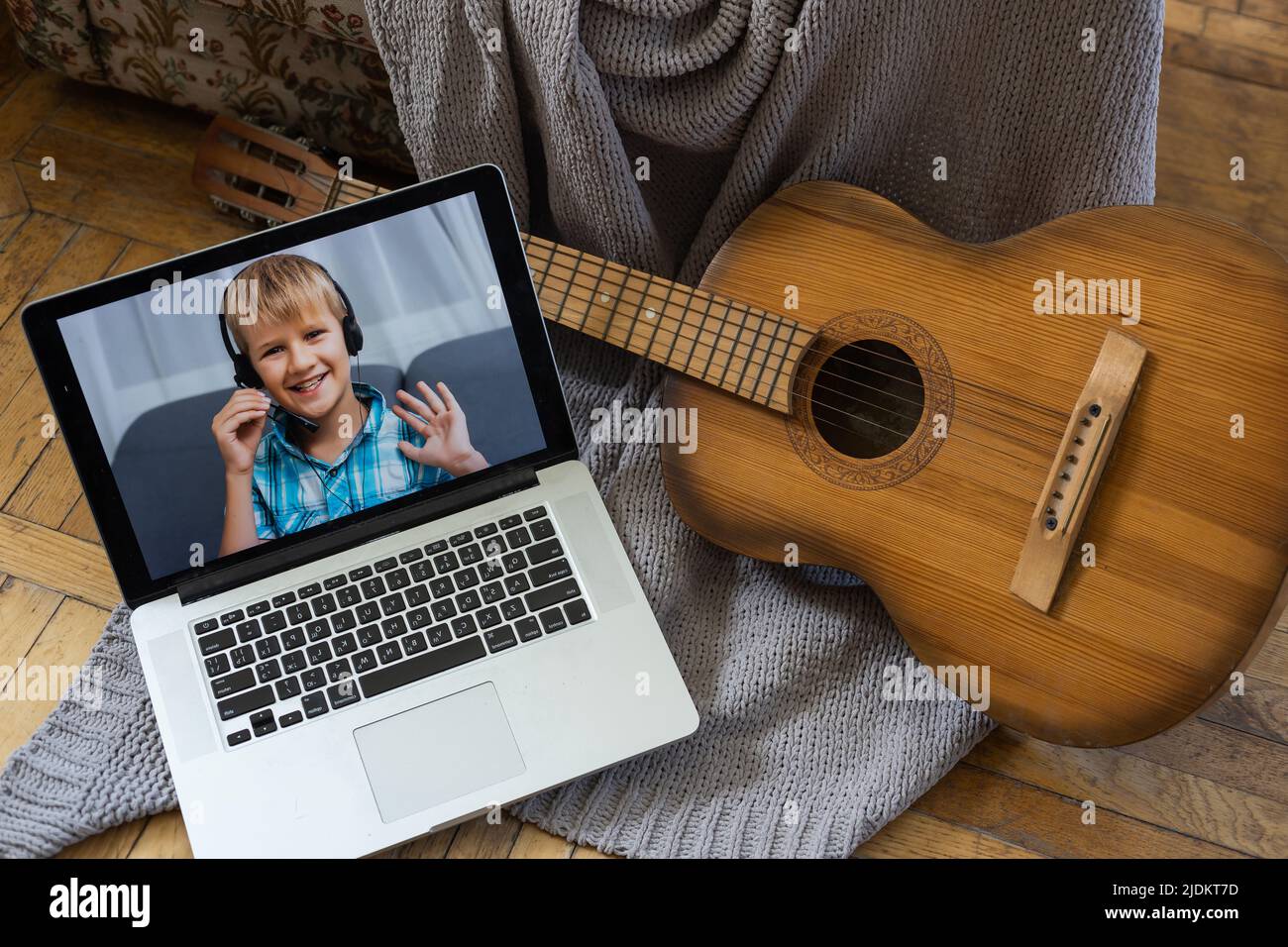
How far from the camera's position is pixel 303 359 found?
87 centimetres

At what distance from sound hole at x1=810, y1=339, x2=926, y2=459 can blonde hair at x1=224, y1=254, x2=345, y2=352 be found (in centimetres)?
40

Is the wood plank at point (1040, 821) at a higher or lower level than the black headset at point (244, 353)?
lower

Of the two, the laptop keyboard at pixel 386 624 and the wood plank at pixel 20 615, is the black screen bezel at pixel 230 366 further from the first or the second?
the wood plank at pixel 20 615

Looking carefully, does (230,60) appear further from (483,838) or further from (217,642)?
(483,838)

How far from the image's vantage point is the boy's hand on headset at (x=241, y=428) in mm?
860

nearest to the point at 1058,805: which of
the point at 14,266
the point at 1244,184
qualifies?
the point at 1244,184

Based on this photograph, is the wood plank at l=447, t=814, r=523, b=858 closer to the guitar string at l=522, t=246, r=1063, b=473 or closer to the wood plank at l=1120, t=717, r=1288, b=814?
the guitar string at l=522, t=246, r=1063, b=473

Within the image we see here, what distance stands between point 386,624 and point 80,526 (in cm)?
36

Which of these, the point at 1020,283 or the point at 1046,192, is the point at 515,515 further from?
the point at 1046,192

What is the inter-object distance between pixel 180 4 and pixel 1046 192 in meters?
0.86

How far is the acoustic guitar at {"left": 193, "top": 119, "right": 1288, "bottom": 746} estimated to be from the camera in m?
0.81

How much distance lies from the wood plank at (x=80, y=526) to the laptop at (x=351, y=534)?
0.21m

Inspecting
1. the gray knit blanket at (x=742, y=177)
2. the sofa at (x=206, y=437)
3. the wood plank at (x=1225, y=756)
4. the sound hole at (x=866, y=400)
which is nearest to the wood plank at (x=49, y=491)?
the gray knit blanket at (x=742, y=177)
